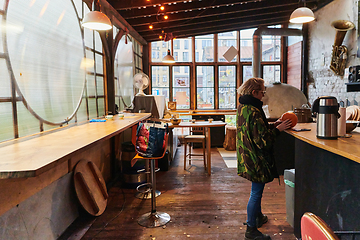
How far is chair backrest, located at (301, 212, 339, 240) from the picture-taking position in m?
0.72

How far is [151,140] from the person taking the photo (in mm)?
2781

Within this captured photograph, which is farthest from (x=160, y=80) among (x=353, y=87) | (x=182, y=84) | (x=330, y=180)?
(x=330, y=180)

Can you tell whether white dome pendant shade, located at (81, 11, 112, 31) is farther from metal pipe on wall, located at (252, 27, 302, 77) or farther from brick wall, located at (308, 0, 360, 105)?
metal pipe on wall, located at (252, 27, 302, 77)

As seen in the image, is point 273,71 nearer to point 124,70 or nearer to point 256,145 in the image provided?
point 124,70

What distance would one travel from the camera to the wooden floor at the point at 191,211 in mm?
2691

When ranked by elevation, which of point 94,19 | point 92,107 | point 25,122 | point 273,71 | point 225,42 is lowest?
point 25,122

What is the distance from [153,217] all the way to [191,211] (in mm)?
509

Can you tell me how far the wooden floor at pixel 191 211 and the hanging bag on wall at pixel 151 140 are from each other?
852 mm

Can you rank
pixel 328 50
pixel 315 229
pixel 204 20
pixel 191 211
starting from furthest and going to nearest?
pixel 204 20 → pixel 328 50 → pixel 191 211 → pixel 315 229

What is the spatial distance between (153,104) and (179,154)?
1812 mm

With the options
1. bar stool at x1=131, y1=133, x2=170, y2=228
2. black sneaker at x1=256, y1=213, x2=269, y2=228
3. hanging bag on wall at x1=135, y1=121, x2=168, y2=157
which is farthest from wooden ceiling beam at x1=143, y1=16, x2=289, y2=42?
black sneaker at x1=256, y1=213, x2=269, y2=228

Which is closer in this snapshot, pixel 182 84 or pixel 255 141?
pixel 255 141

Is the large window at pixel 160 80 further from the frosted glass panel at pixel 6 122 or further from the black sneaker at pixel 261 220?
the frosted glass panel at pixel 6 122

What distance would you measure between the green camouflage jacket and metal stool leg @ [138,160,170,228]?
111cm
